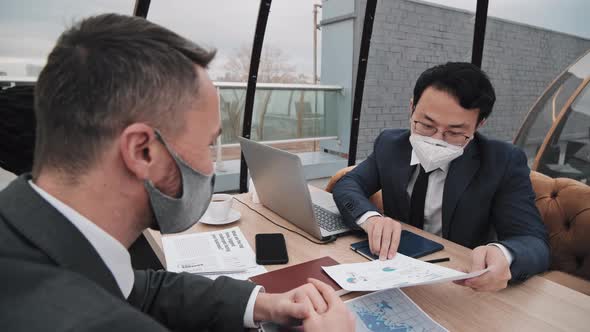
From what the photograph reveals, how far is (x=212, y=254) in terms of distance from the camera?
1.17m

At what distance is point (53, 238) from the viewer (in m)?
0.51

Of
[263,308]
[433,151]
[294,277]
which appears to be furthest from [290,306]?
[433,151]

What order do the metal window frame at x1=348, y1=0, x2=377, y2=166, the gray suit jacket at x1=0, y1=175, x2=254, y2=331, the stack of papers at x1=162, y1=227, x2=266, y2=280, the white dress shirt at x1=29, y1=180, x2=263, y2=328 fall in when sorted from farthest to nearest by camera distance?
the metal window frame at x1=348, y1=0, x2=377, y2=166
the stack of papers at x1=162, y1=227, x2=266, y2=280
the white dress shirt at x1=29, y1=180, x2=263, y2=328
the gray suit jacket at x1=0, y1=175, x2=254, y2=331

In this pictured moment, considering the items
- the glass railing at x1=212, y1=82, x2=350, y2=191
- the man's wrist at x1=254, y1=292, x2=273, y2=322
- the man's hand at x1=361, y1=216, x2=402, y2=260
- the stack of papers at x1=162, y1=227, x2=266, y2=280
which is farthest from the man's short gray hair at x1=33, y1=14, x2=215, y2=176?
the glass railing at x1=212, y1=82, x2=350, y2=191

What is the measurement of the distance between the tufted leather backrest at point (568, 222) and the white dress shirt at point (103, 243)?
176cm

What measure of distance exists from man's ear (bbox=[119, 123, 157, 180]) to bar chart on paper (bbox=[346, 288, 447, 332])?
1.91 feet

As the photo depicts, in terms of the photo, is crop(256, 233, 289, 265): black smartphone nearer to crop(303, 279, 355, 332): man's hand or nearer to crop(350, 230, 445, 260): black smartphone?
crop(350, 230, 445, 260): black smartphone

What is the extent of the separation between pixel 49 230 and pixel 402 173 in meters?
1.43

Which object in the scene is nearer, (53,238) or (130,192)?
(53,238)

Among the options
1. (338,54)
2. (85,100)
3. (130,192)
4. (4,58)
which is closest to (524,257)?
(130,192)

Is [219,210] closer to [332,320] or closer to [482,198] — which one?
[332,320]

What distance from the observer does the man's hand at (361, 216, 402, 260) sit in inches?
43.4

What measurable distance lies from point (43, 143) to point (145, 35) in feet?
0.87

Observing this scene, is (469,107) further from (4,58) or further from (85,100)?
(4,58)
